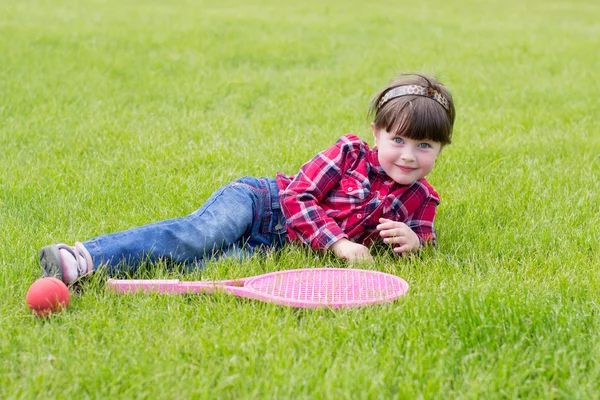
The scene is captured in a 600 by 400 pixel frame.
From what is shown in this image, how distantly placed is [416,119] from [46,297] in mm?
1616

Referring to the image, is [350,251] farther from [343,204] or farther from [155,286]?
[155,286]

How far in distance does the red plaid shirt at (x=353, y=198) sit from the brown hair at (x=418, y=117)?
222 mm

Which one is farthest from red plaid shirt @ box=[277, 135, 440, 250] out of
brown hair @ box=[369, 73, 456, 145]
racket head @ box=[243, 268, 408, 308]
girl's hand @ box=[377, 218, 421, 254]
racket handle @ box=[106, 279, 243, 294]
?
racket handle @ box=[106, 279, 243, 294]

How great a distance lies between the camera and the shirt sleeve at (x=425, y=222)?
3229 mm

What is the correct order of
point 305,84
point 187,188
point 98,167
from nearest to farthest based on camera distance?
1. point 187,188
2. point 98,167
3. point 305,84

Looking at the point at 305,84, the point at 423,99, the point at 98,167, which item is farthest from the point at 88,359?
the point at 305,84

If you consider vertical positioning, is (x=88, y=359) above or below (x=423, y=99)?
below

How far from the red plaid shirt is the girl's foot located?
35.9 inches

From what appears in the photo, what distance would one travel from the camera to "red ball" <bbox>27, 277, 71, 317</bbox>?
2.48 metres

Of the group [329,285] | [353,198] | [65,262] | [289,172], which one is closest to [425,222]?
[353,198]

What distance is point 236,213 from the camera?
3.20m

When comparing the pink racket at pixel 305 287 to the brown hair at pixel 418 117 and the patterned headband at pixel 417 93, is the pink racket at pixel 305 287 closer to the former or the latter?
the brown hair at pixel 418 117

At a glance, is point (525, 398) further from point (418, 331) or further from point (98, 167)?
Answer: point (98, 167)

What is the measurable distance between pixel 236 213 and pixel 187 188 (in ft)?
2.63
